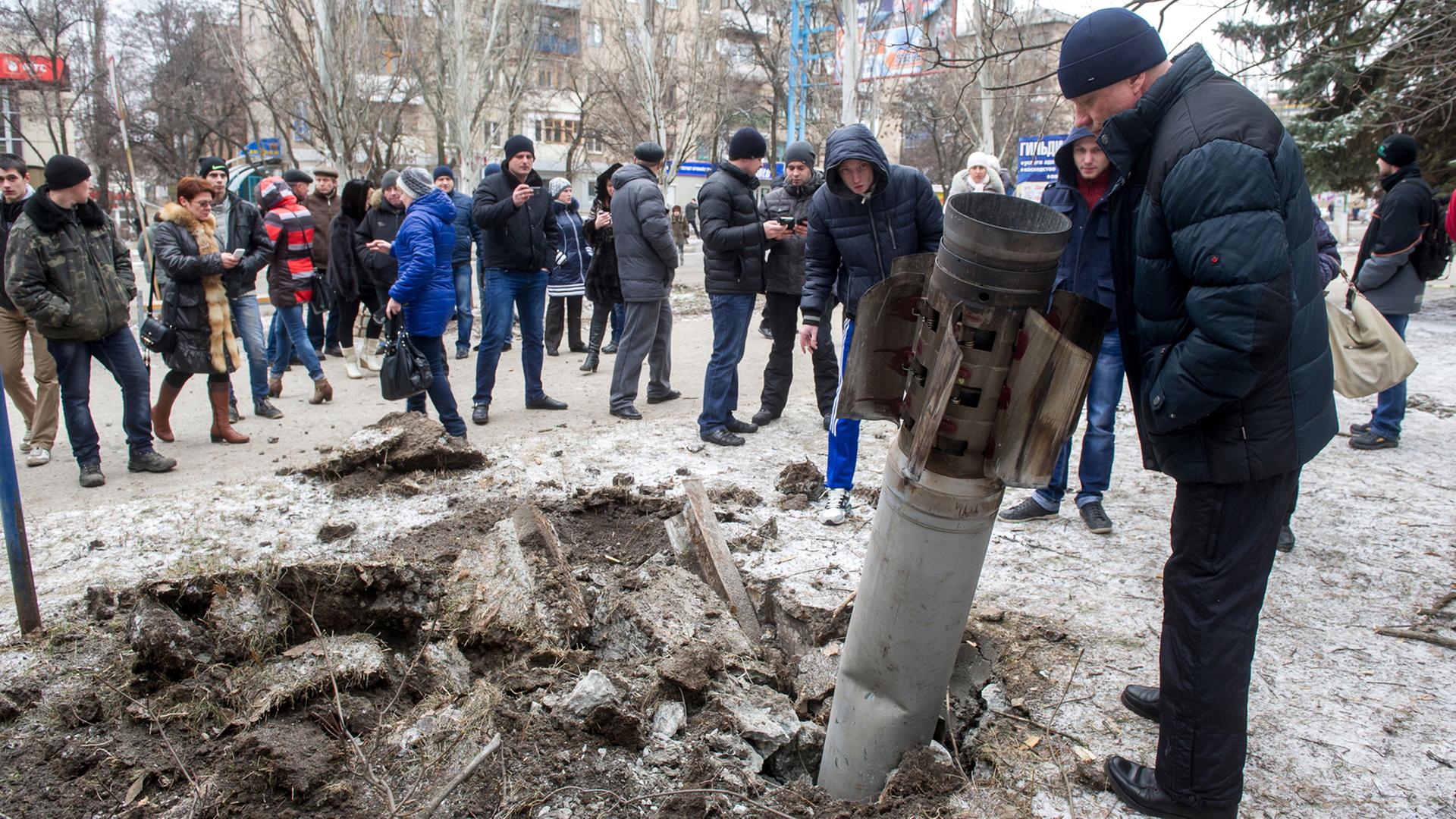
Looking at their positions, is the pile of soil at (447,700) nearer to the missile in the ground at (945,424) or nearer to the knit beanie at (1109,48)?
the missile in the ground at (945,424)

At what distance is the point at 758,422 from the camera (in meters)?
6.79

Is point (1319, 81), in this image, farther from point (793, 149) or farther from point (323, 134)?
point (323, 134)

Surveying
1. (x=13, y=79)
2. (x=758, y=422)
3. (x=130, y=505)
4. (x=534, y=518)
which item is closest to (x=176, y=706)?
(x=534, y=518)

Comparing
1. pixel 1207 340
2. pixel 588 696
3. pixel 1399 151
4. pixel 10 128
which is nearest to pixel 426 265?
pixel 588 696

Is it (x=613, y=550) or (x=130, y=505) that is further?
(x=130, y=505)

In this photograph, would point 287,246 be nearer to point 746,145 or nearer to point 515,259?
point 515,259

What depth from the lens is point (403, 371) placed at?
19.4 ft

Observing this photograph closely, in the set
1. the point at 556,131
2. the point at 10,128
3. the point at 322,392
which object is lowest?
the point at 322,392

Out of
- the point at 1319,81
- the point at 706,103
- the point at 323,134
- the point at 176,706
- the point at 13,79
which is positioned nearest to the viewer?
the point at 176,706

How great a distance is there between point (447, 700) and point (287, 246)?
20.6 feet

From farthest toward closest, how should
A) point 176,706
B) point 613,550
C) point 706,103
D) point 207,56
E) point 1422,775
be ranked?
1. point 706,103
2. point 207,56
3. point 613,550
4. point 176,706
5. point 1422,775

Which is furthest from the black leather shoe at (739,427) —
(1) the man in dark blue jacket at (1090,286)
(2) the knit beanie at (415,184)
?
(2) the knit beanie at (415,184)

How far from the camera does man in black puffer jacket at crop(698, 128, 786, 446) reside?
20.5ft

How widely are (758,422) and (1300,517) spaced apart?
3497 millimetres
